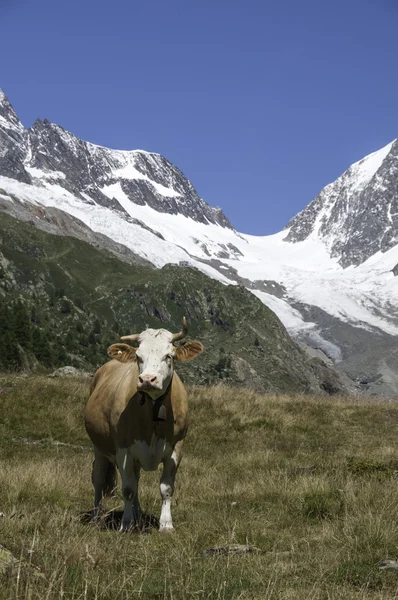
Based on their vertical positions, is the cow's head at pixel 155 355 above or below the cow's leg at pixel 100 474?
above

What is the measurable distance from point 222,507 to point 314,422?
12.6m

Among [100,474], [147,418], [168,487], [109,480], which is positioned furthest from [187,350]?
[109,480]

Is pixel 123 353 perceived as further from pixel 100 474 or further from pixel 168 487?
pixel 100 474

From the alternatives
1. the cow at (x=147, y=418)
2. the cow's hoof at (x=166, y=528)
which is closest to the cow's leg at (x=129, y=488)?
the cow at (x=147, y=418)

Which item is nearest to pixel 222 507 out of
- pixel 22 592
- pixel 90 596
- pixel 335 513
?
pixel 335 513

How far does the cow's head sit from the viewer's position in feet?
29.6

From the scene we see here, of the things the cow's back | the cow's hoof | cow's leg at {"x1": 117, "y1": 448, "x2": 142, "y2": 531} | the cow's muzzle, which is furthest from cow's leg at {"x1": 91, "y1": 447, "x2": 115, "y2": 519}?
the cow's muzzle

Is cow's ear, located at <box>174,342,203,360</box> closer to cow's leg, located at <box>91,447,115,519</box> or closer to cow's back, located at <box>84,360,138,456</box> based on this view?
cow's back, located at <box>84,360,138,456</box>

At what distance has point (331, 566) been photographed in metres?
6.81

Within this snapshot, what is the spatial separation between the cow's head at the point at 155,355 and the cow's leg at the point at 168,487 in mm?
1030

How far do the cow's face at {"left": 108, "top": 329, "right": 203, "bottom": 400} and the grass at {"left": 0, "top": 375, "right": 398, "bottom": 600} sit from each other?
1.85 m

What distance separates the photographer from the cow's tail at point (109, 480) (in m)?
11.3

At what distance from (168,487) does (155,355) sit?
1.83 m

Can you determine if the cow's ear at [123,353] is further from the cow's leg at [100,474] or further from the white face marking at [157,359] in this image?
the cow's leg at [100,474]
